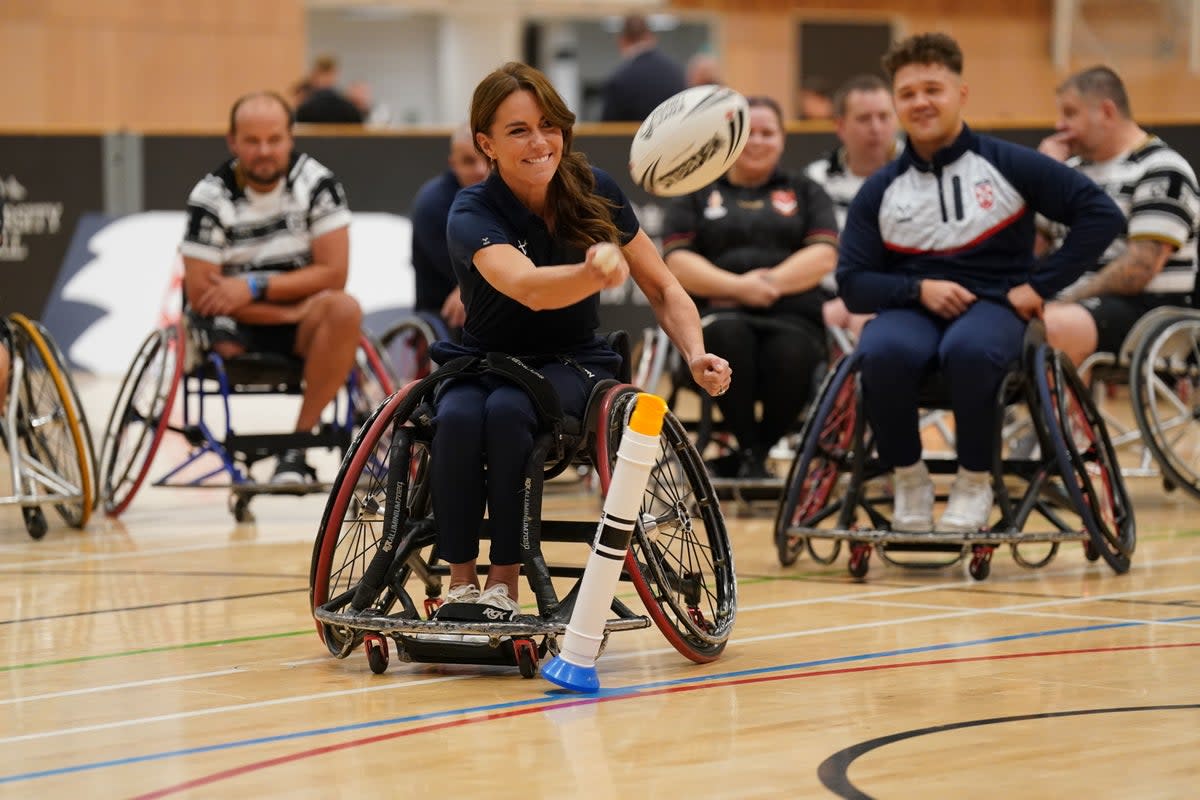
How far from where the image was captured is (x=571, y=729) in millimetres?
3193

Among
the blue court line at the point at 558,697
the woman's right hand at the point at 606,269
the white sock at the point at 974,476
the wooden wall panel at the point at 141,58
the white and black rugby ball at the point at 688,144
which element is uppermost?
the wooden wall panel at the point at 141,58

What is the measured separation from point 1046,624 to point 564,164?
60.0 inches

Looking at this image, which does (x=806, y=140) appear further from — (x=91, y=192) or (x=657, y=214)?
(x=91, y=192)

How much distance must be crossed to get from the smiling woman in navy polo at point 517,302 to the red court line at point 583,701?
1.19 feet

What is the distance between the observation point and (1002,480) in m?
5.01

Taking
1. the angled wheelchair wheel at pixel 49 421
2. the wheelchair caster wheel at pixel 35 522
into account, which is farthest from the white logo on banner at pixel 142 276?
the wheelchair caster wheel at pixel 35 522

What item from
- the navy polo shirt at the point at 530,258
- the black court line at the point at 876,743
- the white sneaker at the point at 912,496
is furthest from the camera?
the white sneaker at the point at 912,496

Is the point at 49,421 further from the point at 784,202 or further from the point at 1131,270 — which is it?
the point at 1131,270

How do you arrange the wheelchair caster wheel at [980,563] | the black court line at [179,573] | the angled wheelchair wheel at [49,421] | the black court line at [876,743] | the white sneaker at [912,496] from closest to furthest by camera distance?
the black court line at [876,743], the wheelchair caster wheel at [980,563], the white sneaker at [912,496], the black court line at [179,573], the angled wheelchair wheel at [49,421]

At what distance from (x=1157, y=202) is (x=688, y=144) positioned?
337cm

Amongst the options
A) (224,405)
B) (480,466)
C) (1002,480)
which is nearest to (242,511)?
(224,405)

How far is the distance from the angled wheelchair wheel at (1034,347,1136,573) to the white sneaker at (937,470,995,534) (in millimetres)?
246

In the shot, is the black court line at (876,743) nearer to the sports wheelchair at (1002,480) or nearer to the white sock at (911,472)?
the sports wheelchair at (1002,480)

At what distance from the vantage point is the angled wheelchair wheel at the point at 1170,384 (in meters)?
6.43
